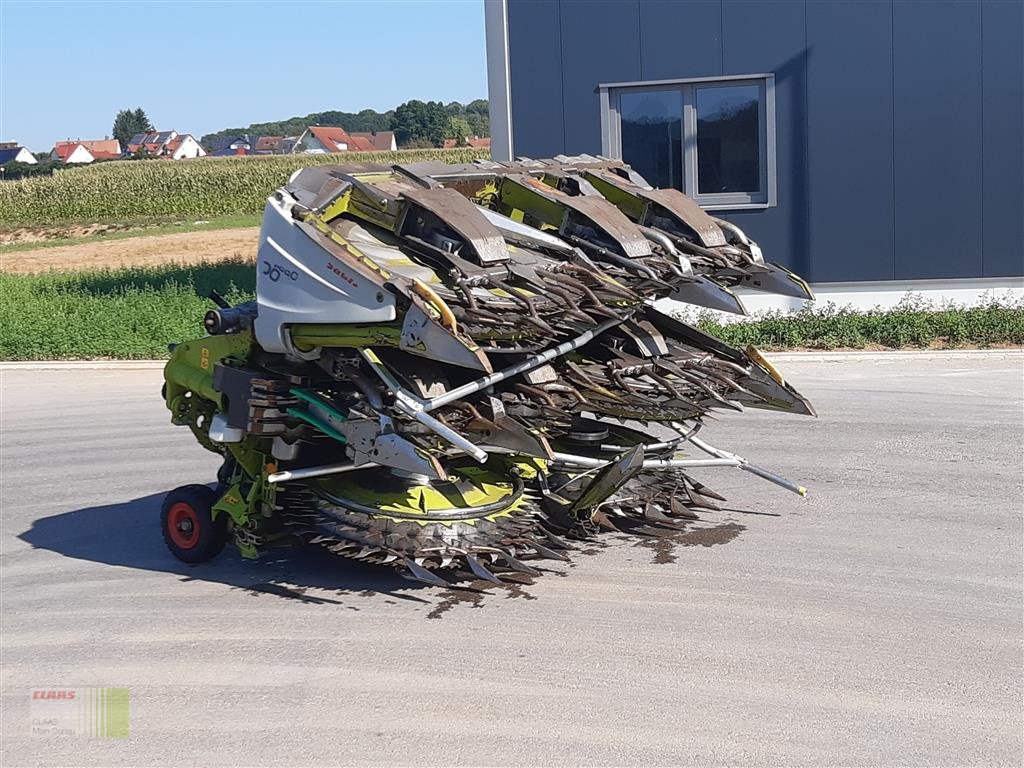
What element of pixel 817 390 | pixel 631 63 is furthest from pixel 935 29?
pixel 817 390

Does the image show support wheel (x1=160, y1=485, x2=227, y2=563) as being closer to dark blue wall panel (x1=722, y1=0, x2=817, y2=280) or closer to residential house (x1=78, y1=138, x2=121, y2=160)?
dark blue wall panel (x1=722, y1=0, x2=817, y2=280)

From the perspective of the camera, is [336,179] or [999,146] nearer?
[336,179]

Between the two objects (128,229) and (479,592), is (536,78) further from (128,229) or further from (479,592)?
(128,229)

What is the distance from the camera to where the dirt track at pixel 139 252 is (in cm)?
3050

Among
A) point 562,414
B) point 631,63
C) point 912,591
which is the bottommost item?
point 912,591

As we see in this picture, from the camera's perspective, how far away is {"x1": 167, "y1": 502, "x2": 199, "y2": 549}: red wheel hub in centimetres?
852

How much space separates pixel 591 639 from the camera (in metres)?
7.01

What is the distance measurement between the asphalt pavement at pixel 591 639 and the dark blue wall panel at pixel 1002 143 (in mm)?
6420

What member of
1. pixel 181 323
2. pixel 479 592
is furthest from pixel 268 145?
pixel 479 592

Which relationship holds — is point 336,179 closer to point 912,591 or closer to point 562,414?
point 562,414

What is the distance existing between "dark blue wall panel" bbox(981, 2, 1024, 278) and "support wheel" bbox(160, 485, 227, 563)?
11.6 metres

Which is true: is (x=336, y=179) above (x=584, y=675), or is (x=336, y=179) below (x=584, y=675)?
above

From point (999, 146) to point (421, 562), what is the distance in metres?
12.0

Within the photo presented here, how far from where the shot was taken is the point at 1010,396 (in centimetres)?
1288
